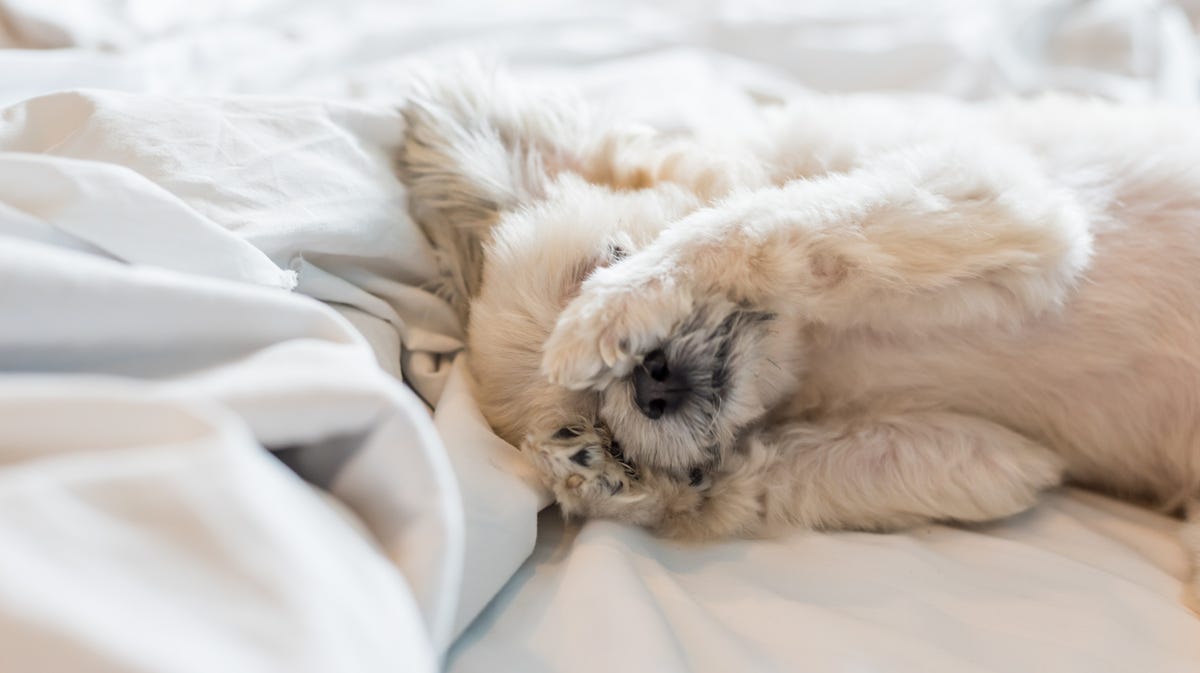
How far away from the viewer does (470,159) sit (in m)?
1.24

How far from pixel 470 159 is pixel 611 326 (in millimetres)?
392

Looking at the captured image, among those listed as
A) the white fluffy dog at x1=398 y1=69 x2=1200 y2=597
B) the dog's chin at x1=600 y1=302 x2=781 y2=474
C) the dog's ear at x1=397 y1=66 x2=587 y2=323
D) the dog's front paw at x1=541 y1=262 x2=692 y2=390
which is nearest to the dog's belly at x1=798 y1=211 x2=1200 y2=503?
the white fluffy dog at x1=398 y1=69 x2=1200 y2=597

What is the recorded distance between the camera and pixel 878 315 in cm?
113

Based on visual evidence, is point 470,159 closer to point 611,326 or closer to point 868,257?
point 611,326

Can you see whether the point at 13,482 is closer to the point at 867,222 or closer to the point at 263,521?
the point at 263,521

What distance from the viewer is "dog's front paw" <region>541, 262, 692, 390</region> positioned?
3.22ft

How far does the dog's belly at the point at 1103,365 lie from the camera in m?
1.14

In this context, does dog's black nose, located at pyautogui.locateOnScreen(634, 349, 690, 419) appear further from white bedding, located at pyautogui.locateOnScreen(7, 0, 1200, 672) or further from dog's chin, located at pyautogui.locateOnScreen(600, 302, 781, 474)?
white bedding, located at pyautogui.locateOnScreen(7, 0, 1200, 672)

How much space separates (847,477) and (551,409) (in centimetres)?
39

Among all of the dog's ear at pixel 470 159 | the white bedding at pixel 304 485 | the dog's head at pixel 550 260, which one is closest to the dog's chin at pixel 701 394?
the dog's head at pixel 550 260

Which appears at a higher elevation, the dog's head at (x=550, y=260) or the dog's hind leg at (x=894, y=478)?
the dog's head at (x=550, y=260)

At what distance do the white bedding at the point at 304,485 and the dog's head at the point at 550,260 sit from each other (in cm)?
6

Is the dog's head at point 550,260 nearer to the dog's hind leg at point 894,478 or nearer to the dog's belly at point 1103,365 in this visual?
the dog's hind leg at point 894,478

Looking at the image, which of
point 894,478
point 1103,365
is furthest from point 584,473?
point 1103,365
